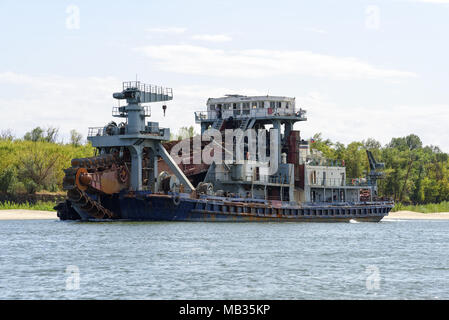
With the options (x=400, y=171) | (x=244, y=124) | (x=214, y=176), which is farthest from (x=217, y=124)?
(x=400, y=171)

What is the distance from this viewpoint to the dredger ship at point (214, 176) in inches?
2216

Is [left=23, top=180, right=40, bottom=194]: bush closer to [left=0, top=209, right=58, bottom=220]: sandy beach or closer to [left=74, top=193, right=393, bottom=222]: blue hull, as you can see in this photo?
[left=0, top=209, right=58, bottom=220]: sandy beach

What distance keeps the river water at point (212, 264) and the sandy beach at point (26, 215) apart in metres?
20.0

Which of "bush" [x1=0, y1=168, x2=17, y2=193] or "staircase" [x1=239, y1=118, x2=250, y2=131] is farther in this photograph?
"bush" [x1=0, y1=168, x2=17, y2=193]

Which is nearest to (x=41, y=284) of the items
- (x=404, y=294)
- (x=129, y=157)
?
(x=404, y=294)

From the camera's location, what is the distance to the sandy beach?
70438 mm

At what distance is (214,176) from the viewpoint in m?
62.0

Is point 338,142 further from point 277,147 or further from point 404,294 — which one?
point 404,294

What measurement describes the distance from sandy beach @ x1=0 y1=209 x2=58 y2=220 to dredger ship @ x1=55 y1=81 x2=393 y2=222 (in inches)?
398

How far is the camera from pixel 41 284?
1080 inches

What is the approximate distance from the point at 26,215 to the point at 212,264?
140ft

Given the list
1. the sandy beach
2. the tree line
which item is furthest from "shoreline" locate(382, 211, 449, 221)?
the sandy beach

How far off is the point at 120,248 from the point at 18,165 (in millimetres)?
51508

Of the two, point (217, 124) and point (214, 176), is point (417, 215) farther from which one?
point (214, 176)
